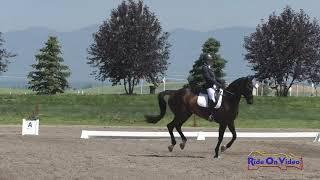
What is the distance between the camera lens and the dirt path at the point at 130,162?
14305mm

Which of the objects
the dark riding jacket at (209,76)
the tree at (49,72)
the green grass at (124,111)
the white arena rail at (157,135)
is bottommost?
the white arena rail at (157,135)

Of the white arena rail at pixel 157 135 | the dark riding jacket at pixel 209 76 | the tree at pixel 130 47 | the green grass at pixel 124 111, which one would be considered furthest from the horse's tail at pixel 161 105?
the tree at pixel 130 47

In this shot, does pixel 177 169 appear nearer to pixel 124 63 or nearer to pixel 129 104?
pixel 129 104

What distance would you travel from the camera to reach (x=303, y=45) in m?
57.3

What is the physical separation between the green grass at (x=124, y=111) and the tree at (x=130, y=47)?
4988mm

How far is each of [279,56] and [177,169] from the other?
42.6m

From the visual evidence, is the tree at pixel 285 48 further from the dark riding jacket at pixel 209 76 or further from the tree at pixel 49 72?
the dark riding jacket at pixel 209 76

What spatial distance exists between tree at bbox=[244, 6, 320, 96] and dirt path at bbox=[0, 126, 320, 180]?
3480cm

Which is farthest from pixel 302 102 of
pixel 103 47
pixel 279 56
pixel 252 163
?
pixel 252 163

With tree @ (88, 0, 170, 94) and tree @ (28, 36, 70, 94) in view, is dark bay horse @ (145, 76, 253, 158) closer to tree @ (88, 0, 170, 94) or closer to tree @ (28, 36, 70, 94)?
tree @ (88, 0, 170, 94)

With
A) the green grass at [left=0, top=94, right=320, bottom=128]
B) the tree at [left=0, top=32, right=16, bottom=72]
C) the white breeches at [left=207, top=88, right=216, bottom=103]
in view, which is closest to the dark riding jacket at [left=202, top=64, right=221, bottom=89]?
the white breeches at [left=207, top=88, right=216, bottom=103]

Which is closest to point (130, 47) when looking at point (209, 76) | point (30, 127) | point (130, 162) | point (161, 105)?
point (30, 127)

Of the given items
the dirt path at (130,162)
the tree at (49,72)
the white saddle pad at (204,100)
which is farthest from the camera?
the tree at (49,72)

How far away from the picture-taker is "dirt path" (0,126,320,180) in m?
14.3
